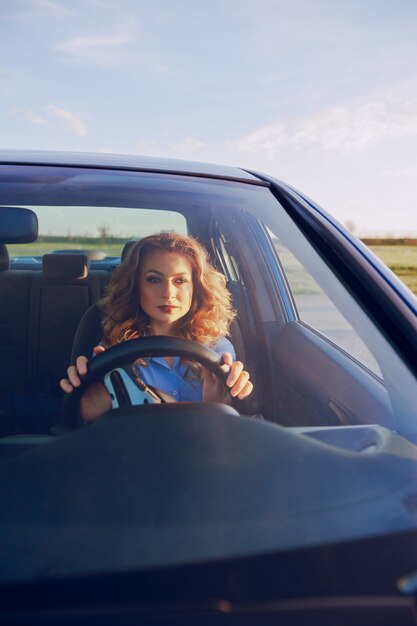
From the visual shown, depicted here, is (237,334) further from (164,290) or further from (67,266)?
(67,266)

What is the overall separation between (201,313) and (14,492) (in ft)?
2.78

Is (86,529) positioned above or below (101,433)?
below

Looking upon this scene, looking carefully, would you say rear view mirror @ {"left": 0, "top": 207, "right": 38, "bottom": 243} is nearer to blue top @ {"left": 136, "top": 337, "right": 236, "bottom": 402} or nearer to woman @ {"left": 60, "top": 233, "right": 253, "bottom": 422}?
woman @ {"left": 60, "top": 233, "right": 253, "bottom": 422}

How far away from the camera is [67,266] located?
2.82 meters

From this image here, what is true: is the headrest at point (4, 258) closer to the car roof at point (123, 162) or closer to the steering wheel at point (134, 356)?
the car roof at point (123, 162)

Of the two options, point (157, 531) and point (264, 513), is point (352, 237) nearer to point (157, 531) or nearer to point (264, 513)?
point (264, 513)

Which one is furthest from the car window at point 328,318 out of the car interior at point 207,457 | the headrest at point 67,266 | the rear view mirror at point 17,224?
the headrest at point 67,266

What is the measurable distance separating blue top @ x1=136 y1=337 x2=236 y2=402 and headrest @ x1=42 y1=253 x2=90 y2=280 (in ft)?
4.08

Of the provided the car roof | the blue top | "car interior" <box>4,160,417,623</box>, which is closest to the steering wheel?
"car interior" <box>4,160,417,623</box>

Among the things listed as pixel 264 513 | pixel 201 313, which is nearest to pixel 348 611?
pixel 264 513

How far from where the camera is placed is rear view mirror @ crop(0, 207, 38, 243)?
180cm

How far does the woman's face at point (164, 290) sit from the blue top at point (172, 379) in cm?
18

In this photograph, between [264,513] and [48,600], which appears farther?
[264,513]

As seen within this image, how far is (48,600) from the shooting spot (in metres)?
0.92
